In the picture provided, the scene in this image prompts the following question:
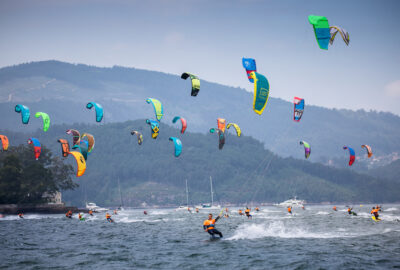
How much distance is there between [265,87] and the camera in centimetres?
4759

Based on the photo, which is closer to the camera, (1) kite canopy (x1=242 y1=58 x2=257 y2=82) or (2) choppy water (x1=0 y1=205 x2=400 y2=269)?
(2) choppy water (x1=0 y1=205 x2=400 y2=269)

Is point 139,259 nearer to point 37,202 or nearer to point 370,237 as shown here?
point 370,237

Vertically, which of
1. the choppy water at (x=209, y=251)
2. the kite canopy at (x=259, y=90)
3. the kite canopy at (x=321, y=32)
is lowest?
the choppy water at (x=209, y=251)

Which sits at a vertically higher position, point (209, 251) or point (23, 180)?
point (23, 180)

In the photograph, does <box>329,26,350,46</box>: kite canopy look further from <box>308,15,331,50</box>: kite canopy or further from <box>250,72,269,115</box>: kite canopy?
<box>250,72,269,115</box>: kite canopy

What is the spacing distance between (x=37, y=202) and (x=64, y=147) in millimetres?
44998

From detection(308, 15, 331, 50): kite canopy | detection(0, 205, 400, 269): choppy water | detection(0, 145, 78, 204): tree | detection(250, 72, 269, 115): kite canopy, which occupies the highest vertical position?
detection(308, 15, 331, 50): kite canopy

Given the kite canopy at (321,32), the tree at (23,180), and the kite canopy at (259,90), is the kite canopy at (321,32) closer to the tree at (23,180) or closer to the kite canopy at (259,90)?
the kite canopy at (259,90)

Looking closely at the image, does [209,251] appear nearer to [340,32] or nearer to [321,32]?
[321,32]

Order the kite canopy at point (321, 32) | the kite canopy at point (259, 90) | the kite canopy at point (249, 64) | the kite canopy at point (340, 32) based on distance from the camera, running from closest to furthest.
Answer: the kite canopy at point (321, 32) → the kite canopy at point (340, 32) → the kite canopy at point (259, 90) → the kite canopy at point (249, 64)

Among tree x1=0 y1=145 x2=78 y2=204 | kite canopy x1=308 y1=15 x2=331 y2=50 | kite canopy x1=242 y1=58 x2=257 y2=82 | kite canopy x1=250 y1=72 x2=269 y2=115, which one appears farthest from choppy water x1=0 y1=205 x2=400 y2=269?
tree x1=0 y1=145 x2=78 y2=204

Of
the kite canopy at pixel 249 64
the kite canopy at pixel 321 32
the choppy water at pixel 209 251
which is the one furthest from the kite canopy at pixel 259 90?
the choppy water at pixel 209 251

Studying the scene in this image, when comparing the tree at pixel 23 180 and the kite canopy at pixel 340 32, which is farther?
the tree at pixel 23 180

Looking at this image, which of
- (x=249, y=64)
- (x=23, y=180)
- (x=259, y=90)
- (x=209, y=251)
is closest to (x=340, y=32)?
(x=259, y=90)
